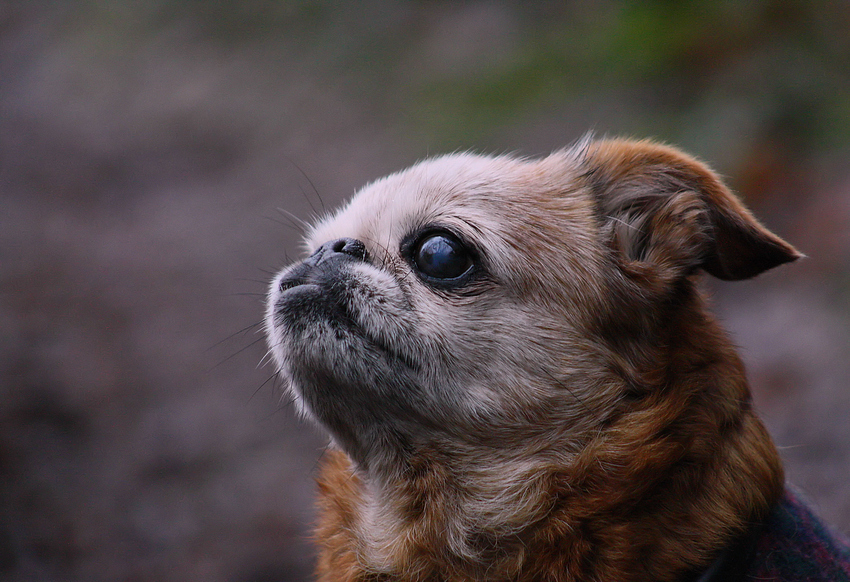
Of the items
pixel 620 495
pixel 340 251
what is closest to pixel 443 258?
pixel 340 251

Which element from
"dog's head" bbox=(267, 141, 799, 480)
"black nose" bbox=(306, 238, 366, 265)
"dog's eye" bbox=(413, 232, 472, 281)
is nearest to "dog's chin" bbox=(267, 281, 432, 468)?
"dog's head" bbox=(267, 141, 799, 480)

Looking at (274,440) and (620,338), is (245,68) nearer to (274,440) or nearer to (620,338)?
(274,440)

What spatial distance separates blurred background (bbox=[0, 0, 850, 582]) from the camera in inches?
201

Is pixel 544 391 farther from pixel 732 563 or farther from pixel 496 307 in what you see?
pixel 732 563

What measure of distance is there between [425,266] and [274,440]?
150 inches

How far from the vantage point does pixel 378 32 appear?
10625 millimetres

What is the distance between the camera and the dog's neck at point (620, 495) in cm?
239

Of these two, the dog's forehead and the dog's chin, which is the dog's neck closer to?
the dog's chin

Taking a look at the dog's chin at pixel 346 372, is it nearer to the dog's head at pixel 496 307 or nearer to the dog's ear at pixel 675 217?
the dog's head at pixel 496 307

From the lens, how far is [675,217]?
8.74ft

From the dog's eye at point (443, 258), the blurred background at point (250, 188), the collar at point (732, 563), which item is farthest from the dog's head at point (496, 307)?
the blurred background at point (250, 188)

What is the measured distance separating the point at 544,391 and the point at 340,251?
95cm

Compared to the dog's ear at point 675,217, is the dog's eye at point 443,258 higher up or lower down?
higher up

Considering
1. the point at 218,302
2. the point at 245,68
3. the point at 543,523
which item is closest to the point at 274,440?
the point at 218,302
